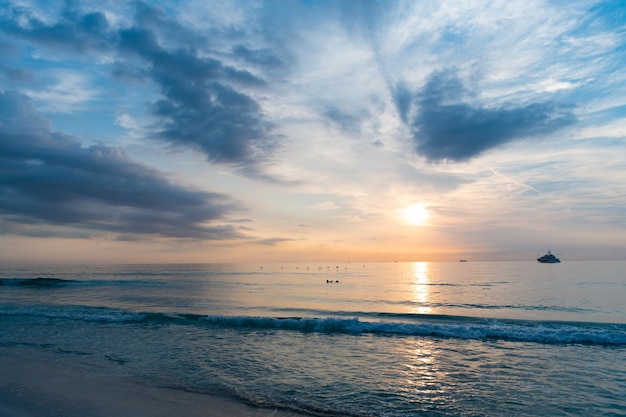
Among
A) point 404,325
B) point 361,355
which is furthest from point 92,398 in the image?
point 404,325

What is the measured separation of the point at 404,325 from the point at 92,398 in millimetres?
20836

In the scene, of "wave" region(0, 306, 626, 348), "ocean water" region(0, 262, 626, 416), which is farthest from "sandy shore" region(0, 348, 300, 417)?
"wave" region(0, 306, 626, 348)

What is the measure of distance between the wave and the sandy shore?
13095 mm

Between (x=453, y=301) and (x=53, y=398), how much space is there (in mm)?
43490

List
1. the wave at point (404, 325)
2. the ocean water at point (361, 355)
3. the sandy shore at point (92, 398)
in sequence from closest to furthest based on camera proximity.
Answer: the sandy shore at point (92, 398)
the ocean water at point (361, 355)
the wave at point (404, 325)

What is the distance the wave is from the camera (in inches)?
903

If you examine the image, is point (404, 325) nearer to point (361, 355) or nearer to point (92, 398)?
point (361, 355)

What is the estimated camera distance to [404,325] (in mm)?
26469

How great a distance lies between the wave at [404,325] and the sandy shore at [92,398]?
13.1m

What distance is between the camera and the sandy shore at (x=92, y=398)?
34.7 ft

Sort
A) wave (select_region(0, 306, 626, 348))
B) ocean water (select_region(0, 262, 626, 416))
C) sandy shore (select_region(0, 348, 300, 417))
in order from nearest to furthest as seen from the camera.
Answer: sandy shore (select_region(0, 348, 300, 417))
ocean water (select_region(0, 262, 626, 416))
wave (select_region(0, 306, 626, 348))

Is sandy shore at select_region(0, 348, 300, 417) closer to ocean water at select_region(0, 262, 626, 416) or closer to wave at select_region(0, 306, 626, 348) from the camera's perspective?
ocean water at select_region(0, 262, 626, 416)

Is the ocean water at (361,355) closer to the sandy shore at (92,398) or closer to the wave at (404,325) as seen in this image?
the wave at (404,325)

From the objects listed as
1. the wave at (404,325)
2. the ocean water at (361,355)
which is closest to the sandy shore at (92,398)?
the ocean water at (361,355)
